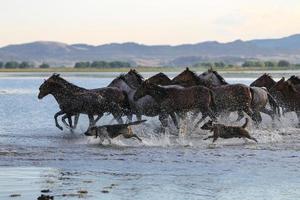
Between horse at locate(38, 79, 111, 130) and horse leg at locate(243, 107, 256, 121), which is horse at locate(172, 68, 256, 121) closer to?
horse leg at locate(243, 107, 256, 121)

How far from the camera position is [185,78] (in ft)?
69.9

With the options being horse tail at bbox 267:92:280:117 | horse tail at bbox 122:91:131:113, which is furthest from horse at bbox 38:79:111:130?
horse tail at bbox 267:92:280:117

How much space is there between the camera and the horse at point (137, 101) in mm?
19984

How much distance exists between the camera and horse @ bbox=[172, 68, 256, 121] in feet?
66.5

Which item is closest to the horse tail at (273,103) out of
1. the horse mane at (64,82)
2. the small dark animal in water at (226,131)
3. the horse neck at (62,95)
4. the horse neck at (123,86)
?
the horse neck at (123,86)

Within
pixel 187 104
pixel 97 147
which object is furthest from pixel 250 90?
pixel 97 147

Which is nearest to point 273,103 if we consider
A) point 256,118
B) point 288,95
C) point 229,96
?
point 288,95

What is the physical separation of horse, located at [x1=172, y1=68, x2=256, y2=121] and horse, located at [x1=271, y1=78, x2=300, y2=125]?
2674 mm

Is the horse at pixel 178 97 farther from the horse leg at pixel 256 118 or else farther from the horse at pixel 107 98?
the horse leg at pixel 256 118

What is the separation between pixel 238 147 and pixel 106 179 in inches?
214

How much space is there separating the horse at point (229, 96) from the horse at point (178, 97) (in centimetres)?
64

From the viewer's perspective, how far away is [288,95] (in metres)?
23.4

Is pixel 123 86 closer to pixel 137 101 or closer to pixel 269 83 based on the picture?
pixel 137 101

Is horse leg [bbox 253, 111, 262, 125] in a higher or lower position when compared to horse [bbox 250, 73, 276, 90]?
lower
